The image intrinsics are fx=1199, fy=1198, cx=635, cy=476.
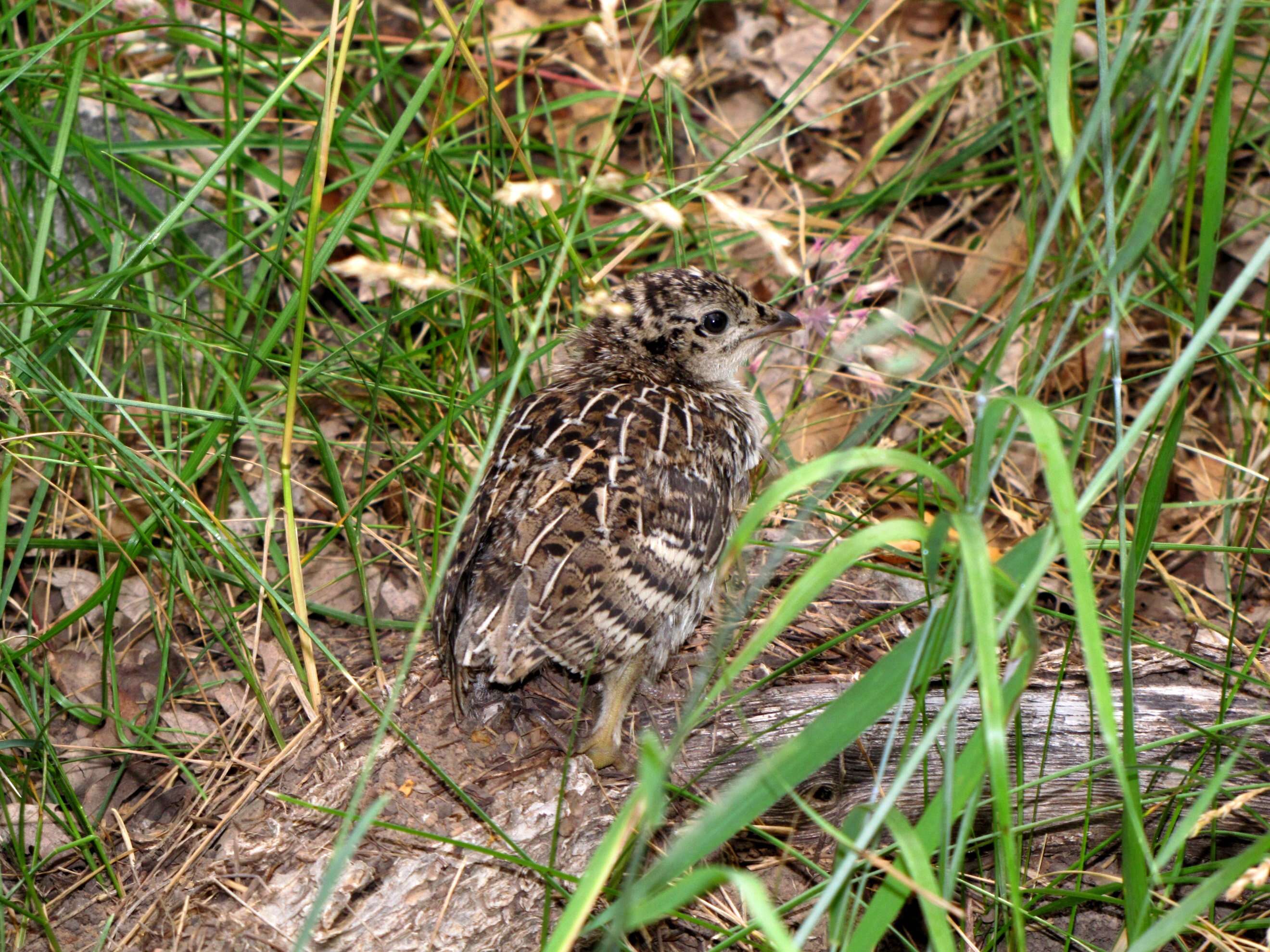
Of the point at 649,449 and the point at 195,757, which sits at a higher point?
the point at 649,449

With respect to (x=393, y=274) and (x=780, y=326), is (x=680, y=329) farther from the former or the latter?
(x=393, y=274)

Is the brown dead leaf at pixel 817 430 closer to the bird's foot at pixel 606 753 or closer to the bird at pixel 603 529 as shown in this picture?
the bird at pixel 603 529

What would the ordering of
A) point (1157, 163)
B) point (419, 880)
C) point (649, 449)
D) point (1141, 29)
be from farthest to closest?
point (1157, 163)
point (1141, 29)
point (649, 449)
point (419, 880)

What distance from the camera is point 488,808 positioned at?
10.4 feet

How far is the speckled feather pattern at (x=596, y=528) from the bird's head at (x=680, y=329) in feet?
0.50

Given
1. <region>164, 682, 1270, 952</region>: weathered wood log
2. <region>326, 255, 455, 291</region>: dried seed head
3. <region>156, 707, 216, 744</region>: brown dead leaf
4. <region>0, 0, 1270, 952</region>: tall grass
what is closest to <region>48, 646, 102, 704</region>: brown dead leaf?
<region>0, 0, 1270, 952</region>: tall grass

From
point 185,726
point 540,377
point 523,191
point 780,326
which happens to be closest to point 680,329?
point 780,326

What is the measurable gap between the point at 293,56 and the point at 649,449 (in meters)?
2.51

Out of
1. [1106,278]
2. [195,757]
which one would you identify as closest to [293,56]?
[195,757]

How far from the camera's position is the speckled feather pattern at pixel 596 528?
3.12m

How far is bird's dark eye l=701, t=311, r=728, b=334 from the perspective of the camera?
3973 millimetres

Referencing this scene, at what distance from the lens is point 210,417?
3.43 m

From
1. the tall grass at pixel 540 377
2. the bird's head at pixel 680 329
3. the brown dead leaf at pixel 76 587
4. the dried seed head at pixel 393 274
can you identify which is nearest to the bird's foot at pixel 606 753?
the tall grass at pixel 540 377

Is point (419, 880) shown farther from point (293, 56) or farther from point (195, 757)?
point (293, 56)
